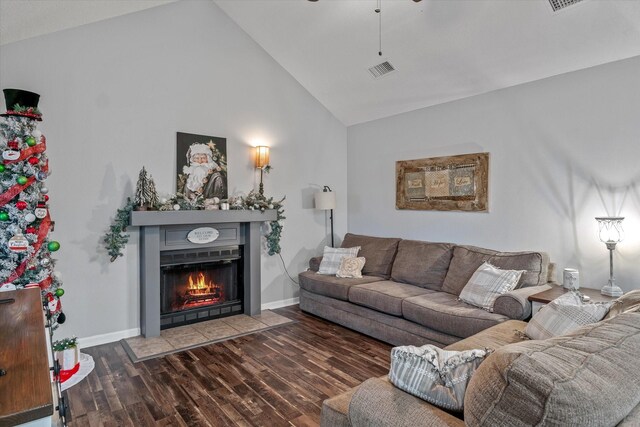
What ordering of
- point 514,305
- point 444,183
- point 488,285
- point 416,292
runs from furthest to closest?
point 444,183, point 416,292, point 488,285, point 514,305

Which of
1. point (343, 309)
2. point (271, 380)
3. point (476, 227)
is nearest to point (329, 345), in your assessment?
point (343, 309)

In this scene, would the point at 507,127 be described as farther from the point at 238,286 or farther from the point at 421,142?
the point at 238,286

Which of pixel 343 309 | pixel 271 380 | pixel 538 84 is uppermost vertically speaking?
pixel 538 84

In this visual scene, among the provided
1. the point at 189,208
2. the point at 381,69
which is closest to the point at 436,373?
the point at 189,208

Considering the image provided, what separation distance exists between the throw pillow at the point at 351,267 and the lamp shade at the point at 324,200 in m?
0.82

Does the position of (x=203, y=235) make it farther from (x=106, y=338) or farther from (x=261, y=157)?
(x=106, y=338)

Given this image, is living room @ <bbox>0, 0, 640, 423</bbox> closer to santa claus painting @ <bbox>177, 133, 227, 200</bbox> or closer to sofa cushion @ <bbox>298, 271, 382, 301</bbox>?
santa claus painting @ <bbox>177, 133, 227, 200</bbox>

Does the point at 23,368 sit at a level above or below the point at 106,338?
above

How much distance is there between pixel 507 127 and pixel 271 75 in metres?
2.96

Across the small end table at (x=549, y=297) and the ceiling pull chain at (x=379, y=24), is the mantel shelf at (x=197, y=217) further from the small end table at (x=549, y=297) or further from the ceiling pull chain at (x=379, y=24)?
the small end table at (x=549, y=297)

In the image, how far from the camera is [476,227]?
4203 millimetres

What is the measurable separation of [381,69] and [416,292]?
2559mm

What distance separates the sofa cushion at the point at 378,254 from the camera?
15.1 ft

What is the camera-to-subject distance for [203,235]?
168 inches
